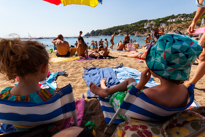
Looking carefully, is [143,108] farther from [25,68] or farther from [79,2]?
[79,2]

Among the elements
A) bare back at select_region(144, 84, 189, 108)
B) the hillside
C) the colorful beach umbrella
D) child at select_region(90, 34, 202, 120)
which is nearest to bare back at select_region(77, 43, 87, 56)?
the colorful beach umbrella

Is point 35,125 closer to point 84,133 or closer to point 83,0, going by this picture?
point 84,133

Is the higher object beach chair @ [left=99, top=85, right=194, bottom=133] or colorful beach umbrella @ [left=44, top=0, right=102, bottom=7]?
colorful beach umbrella @ [left=44, top=0, right=102, bottom=7]

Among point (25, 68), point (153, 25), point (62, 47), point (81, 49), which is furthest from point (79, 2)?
point (153, 25)

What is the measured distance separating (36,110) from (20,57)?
17.4 inches

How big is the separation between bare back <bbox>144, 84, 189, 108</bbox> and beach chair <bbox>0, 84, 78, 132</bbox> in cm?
80

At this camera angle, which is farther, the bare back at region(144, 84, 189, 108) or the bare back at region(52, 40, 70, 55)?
the bare back at region(52, 40, 70, 55)

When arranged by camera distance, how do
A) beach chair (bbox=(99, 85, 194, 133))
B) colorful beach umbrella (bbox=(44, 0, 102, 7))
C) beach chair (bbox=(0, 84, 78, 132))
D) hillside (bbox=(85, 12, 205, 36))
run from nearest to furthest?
beach chair (bbox=(0, 84, 78, 132))
beach chair (bbox=(99, 85, 194, 133))
colorful beach umbrella (bbox=(44, 0, 102, 7))
hillside (bbox=(85, 12, 205, 36))

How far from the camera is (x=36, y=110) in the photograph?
869mm

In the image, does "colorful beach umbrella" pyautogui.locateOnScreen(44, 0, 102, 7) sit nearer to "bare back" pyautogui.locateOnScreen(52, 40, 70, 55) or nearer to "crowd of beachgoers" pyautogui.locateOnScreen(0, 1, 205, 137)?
"bare back" pyautogui.locateOnScreen(52, 40, 70, 55)

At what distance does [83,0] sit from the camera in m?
4.30

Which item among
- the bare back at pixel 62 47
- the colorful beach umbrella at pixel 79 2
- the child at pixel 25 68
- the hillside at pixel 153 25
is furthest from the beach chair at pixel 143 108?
the hillside at pixel 153 25

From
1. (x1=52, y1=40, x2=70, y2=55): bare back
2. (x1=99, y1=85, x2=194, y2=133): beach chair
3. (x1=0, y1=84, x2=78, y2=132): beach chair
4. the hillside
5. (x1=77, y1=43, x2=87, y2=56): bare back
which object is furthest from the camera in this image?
the hillside

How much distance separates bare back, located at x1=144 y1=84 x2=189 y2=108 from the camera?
3.41ft
